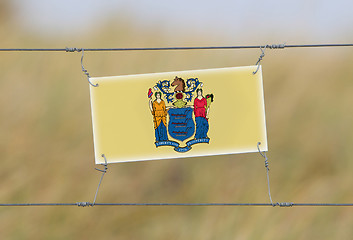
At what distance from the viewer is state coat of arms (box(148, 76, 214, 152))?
2.71m

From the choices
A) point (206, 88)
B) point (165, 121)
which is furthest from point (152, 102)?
point (206, 88)

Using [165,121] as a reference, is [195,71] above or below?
above

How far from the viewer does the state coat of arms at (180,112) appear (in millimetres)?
2707

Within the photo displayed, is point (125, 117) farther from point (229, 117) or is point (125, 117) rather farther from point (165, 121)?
point (229, 117)

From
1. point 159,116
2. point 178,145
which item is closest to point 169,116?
point 159,116

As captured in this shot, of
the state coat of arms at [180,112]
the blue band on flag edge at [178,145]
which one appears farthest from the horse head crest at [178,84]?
the blue band on flag edge at [178,145]

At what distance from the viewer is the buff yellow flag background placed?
2701mm

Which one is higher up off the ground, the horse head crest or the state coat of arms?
the horse head crest

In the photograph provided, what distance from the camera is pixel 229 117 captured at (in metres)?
2.70

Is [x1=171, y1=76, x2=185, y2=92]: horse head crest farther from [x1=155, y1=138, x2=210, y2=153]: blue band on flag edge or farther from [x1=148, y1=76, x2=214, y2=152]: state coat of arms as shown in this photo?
[x1=155, y1=138, x2=210, y2=153]: blue band on flag edge

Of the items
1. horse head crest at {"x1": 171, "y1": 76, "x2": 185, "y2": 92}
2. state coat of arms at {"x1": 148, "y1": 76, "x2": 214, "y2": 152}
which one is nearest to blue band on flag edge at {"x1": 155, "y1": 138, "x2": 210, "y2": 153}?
state coat of arms at {"x1": 148, "y1": 76, "x2": 214, "y2": 152}

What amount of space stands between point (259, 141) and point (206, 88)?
39cm

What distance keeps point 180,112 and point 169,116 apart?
61 millimetres

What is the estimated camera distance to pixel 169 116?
272 cm
